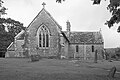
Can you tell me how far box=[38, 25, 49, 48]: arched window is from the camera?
43094 mm

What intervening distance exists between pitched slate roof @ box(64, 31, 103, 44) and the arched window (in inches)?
373

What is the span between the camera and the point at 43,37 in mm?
43219

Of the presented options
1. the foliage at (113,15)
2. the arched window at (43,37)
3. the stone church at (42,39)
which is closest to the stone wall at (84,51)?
the stone church at (42,39)

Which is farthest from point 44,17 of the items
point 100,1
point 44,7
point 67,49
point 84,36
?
point 100,1

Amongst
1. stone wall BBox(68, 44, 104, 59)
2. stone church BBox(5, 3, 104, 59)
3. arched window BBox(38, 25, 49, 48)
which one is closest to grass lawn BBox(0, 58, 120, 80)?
stone church BBox(5, 3, 104, 59)

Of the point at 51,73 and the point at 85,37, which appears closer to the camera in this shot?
the point at 51,73

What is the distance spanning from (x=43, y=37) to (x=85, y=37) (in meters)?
13.6

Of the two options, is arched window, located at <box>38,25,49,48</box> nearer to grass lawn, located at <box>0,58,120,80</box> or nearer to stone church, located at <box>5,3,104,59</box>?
stone church, located at <box>5,3,104,59</box>

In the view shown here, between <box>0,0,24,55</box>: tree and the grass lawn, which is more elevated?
<box>0,0,24,55</box>: tree

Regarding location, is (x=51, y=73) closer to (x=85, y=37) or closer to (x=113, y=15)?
(x=113, y=15)

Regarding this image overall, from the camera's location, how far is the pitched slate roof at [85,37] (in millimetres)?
51000

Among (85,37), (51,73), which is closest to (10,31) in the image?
(85,37)

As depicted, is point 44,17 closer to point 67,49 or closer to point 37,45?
point 37,45

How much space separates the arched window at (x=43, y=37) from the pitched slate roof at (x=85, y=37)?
9471 millimetres
